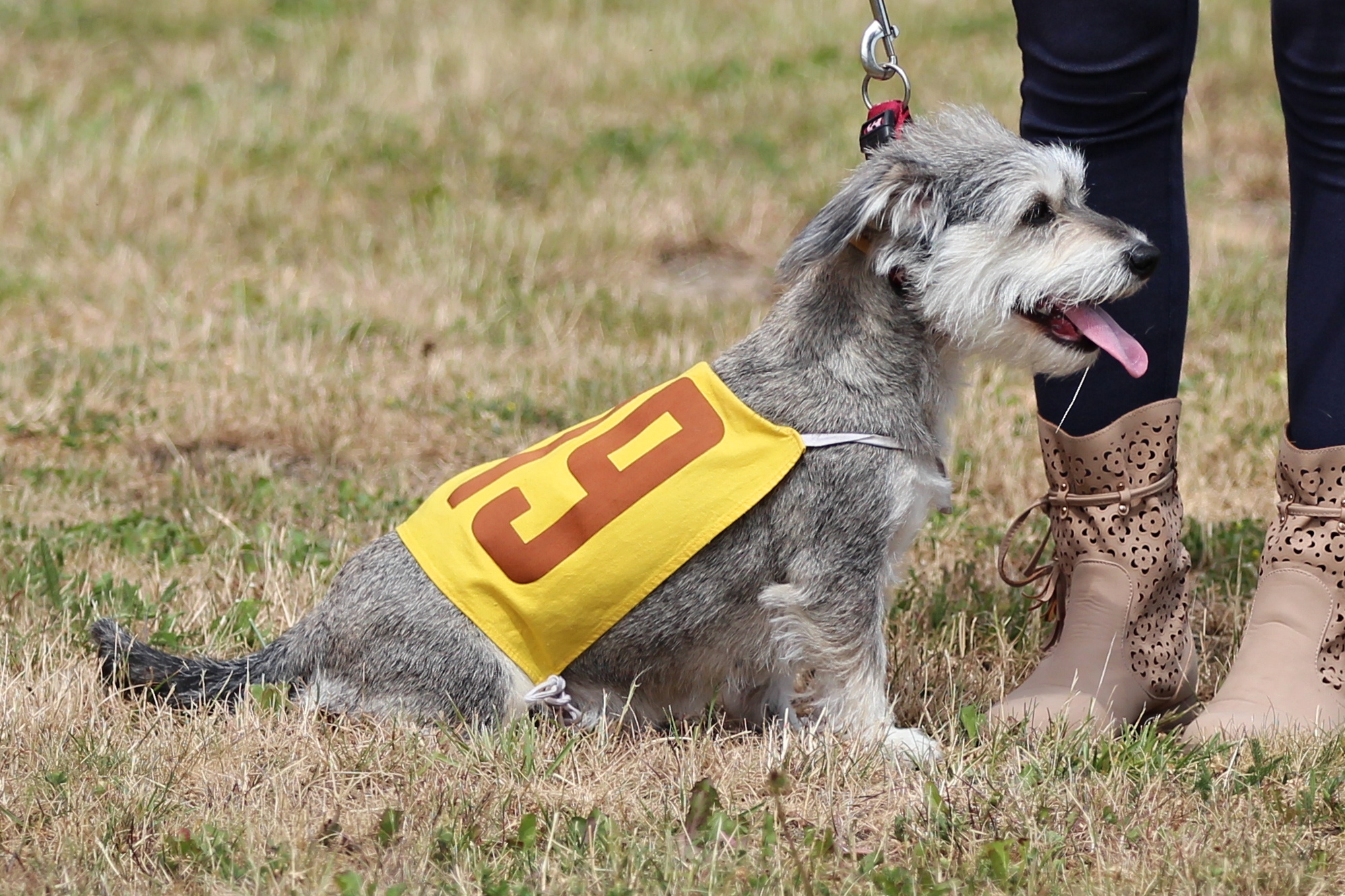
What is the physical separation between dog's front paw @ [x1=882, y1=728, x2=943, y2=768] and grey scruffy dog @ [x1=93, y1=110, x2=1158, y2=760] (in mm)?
11

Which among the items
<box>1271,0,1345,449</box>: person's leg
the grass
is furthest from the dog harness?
<box>1271,0,1345,449</box>: person's leg

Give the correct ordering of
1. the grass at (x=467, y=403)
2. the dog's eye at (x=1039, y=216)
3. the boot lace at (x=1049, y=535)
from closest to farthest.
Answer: the grass at (x=467, y=403) → the dog's eye at (x=1039, y=216) → the boot lace at (x=1049, y=535)

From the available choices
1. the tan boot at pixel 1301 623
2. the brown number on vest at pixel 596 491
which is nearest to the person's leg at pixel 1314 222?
the tan boot at pixel 1301 623

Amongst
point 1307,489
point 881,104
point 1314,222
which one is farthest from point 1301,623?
point 881,104

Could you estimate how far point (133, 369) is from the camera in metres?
6.07

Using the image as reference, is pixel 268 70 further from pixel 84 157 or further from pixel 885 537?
pixel 885 537

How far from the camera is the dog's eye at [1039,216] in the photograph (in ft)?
11.5

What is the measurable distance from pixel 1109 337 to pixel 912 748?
1.07m

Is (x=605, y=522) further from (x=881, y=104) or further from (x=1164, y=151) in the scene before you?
(x=1164, y=151)

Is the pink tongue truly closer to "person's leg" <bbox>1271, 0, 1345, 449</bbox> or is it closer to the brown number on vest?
"person's leg" <bbox>1271, 0, 1345, 449</bbox>

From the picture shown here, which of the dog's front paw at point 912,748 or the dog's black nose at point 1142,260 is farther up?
the dog's black nose at point 1142,260

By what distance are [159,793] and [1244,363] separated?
4803mm

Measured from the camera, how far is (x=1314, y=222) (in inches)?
139

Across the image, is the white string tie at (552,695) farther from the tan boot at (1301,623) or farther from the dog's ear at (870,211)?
the tan boot at (1301,623)
